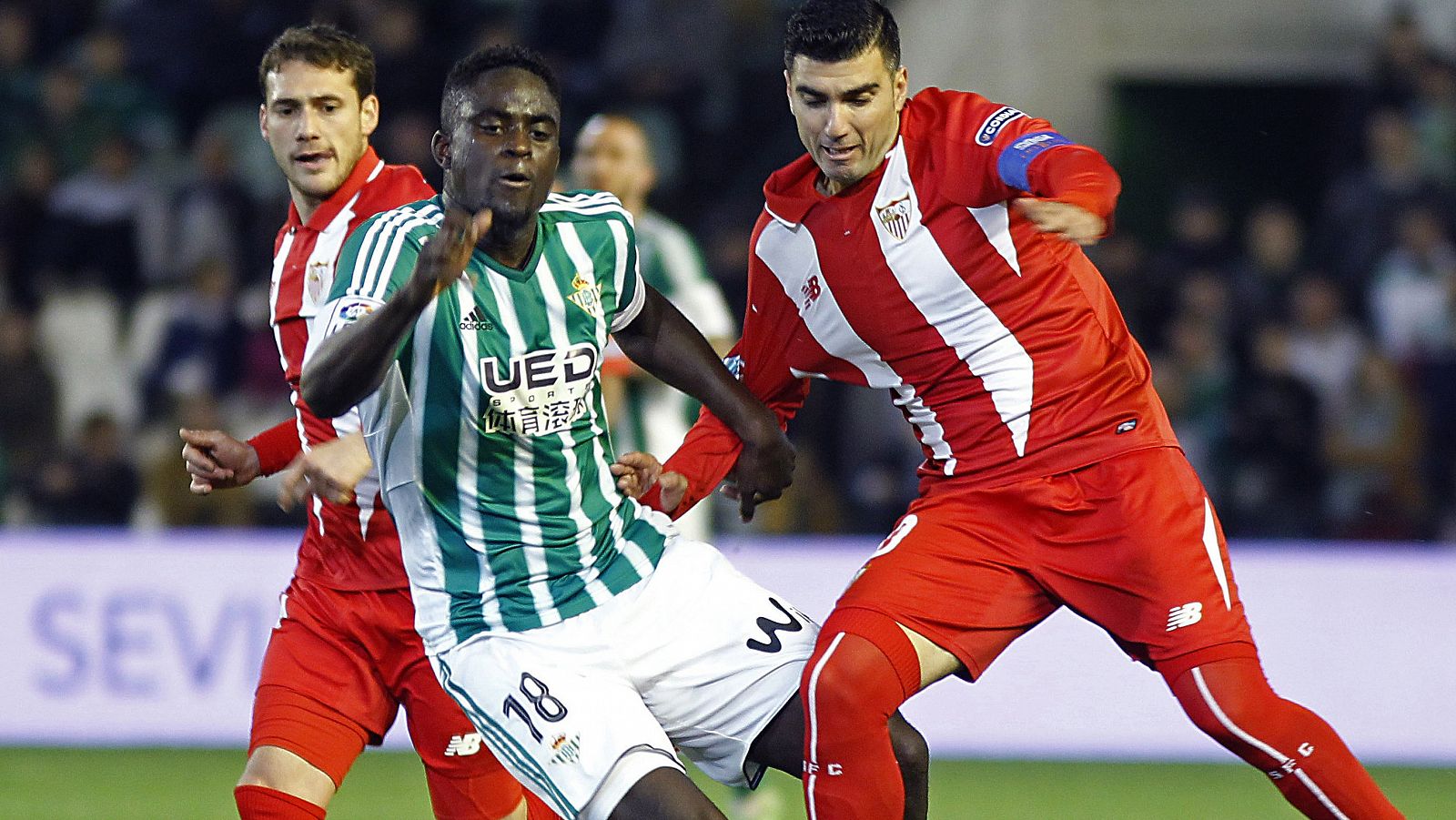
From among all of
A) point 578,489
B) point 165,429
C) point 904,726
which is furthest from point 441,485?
point 165,429

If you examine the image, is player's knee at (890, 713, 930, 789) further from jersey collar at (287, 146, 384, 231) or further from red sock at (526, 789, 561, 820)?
jersey collar at (287, 146, 384, 231)

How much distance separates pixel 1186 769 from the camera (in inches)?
310

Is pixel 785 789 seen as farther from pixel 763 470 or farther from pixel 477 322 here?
pixel 477 322

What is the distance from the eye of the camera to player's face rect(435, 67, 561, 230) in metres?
3.82

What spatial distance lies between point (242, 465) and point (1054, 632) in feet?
14.7

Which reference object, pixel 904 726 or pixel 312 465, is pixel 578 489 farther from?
pixel 904 726

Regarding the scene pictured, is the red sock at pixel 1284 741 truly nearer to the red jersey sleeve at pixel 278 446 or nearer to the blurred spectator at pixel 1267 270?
the red jersey sleeve at pixel 278 446

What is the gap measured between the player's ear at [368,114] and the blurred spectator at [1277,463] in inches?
231

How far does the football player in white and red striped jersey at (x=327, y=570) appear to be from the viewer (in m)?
4.47

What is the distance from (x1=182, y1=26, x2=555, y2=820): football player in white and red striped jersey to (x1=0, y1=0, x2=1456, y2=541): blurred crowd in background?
5.18m

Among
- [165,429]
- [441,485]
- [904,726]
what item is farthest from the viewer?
[165,429]

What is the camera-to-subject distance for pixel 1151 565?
4.43 metres

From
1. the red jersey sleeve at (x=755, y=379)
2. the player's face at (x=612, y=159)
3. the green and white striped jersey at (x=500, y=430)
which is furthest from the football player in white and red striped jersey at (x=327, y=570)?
the player's face at (x=612, y=159)

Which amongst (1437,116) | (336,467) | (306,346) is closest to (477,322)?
(336,467)
